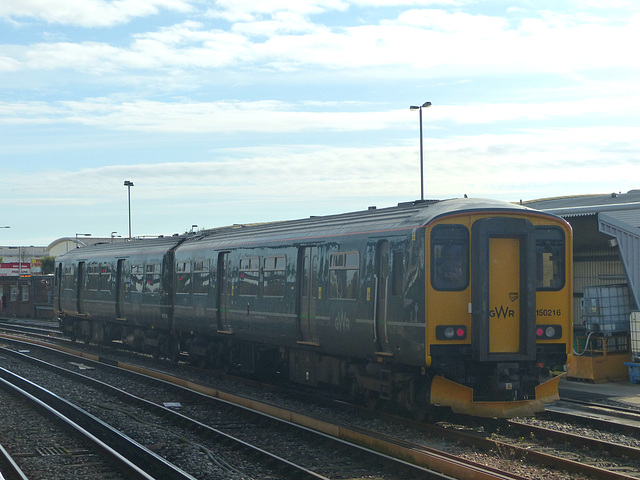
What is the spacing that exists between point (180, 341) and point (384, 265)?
11090 mm

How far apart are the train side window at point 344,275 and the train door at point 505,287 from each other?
2.31 meters

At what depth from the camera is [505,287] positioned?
11906 millimetres

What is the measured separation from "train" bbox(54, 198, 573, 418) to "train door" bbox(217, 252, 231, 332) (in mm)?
866

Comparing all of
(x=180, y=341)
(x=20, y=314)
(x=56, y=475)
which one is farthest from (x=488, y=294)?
(x=20, y=314)

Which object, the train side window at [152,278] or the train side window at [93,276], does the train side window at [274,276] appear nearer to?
the train side window at [152,278]

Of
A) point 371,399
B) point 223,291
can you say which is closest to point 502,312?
point 371,399

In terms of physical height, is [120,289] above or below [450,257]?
below

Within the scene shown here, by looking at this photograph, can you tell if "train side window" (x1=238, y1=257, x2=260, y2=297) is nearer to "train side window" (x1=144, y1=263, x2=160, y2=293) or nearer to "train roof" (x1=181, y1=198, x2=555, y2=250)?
"train roof" (x1=181, y1=198, x2=555, y2=250)

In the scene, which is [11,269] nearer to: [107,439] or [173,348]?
[173,348]

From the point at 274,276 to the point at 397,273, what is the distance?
4.51 m

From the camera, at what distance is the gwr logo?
11.8 metres

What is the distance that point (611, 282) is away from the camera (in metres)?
19.9

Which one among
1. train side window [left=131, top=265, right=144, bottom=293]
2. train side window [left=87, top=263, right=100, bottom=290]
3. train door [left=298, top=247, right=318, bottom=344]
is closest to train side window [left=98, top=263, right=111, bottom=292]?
train side window [left=87, top=263, right=100, bottom=290]

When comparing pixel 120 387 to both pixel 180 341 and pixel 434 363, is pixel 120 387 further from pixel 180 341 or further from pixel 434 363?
pixel 434 363
